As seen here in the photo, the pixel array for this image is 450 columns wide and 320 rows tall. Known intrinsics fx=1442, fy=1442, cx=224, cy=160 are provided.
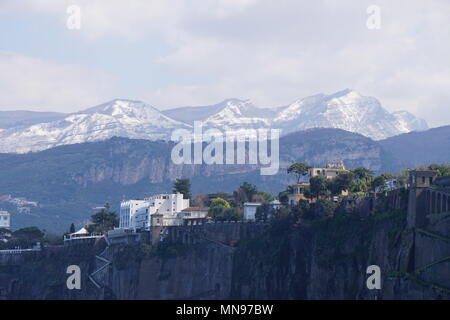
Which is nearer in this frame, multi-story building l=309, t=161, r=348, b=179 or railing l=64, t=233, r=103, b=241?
multi-story building l=309, t=161, r=348, b=179

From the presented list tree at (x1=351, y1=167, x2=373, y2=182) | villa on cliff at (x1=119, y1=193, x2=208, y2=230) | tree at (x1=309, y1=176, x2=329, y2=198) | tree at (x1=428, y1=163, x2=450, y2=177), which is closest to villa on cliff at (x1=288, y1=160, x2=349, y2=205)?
tree at (x1=309, y1=176, x2=329, y2=198)

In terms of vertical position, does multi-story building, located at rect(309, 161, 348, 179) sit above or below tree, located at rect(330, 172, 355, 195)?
above

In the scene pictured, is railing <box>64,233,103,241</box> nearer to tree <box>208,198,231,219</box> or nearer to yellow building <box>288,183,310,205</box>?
tree <box>208,198,231,219</box>

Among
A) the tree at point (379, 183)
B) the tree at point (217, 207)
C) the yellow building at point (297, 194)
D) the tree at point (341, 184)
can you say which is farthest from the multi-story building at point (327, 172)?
the tree at point (379, 183)

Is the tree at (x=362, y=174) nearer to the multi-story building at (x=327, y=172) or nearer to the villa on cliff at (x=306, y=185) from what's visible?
the villa on cliff at (x=306, y=185)

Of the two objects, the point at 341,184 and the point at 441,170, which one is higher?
the point at 441,170

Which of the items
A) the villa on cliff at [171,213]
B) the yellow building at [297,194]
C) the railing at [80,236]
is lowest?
the railing at [80,236]

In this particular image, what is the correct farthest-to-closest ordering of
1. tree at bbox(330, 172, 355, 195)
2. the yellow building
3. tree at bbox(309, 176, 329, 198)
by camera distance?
the yellow building < tree at bbox(309, 176, 329, 198) < tree at bbox(330, 172, 355, 195)

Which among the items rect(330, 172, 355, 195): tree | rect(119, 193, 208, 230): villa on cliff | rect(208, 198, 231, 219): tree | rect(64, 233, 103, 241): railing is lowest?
rect(64, 233, 103, 241): railing

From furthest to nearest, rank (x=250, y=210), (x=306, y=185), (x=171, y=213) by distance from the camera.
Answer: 1. (x=171, y=213)
2. (x=250, y=210)
3. (x=306, y=185)

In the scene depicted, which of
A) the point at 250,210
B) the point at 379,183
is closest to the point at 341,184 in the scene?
the point at 379,183

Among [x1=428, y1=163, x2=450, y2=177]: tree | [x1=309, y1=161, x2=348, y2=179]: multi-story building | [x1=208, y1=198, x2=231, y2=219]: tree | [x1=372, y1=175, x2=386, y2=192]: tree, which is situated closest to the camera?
[x1=428, y1=163, x2=450, y2=177]: tree

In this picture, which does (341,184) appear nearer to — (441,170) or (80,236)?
(441,170)

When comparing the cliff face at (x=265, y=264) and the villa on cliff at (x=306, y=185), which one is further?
the villa on cliff at (x=306, y=185)
